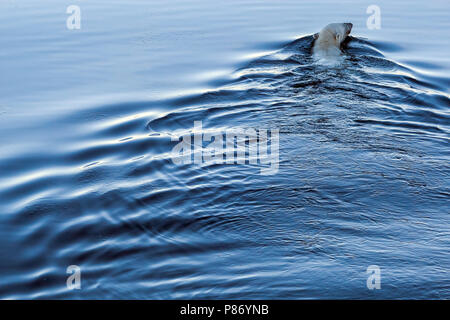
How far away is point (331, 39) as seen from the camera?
1131cm

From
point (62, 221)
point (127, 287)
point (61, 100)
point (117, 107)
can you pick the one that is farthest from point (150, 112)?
point (127, 287)

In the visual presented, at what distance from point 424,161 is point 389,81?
2915 millimetres

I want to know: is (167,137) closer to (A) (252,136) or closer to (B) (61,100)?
(A) (252,136)

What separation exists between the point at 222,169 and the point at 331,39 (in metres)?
5.39

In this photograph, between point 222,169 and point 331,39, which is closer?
point 222,169

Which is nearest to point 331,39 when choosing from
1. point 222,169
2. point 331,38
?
point 331,38

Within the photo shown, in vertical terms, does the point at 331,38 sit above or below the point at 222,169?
above

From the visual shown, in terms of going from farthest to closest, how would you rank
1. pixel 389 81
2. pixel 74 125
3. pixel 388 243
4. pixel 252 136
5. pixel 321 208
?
pixel 389 81
pixel 74 125
pixel 252 136
pixel 321 208
pixel 388 243

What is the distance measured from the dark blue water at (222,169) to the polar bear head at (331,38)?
0.22 meters

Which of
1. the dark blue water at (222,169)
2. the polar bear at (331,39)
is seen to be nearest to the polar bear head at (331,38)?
the polar bear at (331,39)

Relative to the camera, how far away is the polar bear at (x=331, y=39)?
11.0 metres

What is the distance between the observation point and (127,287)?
476 centimetres

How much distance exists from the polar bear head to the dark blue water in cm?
22

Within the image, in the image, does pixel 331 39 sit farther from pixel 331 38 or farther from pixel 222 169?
pixel 222 169
